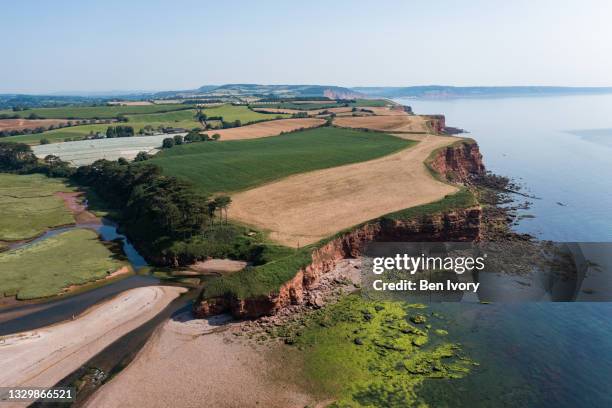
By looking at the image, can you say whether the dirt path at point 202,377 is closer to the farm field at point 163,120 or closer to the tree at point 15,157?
the tree at point 15,157

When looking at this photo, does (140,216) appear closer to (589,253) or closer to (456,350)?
(456,350)

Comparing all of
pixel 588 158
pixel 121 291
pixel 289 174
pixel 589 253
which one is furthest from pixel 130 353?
pixel 588 158

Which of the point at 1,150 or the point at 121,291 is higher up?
the point at 1,150

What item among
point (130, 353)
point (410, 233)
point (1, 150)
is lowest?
point (130, 353)

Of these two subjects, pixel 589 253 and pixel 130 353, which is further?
pixel 589 253

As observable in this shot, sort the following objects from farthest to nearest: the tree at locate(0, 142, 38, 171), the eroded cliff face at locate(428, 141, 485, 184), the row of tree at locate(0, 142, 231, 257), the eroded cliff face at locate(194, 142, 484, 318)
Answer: the tree at locate(0, 142, 38, 171) → the eroded cliff face at locate(428, 141, 485, 184) → the row of tree at locate(0, 142, 231, 257) → the eroded cliff face at locate(194, 142, 484, 318)

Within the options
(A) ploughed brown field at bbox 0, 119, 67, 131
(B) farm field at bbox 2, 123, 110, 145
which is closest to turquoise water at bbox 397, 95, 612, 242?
(B) farm field at bbox 2, 123, 110, 145

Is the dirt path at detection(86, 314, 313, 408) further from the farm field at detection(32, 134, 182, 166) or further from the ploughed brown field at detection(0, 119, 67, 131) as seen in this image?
the ploughed brown field at detection(0, 119, 67, 131)
